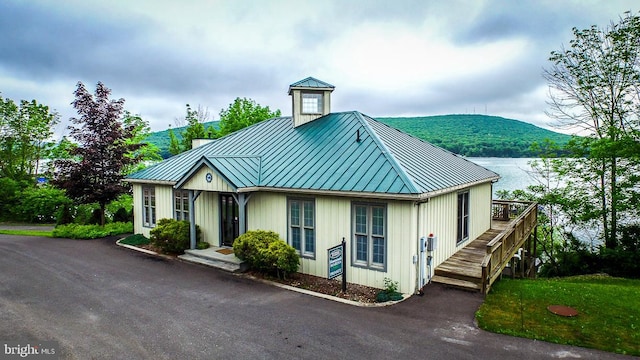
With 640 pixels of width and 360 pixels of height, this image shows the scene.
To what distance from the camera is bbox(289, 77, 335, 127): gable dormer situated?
15867 millimetres

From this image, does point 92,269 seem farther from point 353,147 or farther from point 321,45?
point 321,45

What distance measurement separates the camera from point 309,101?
16016 millimetres

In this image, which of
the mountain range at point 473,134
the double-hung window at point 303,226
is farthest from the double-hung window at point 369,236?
the mountain range at point 473,134

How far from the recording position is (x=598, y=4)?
17969 millimetres

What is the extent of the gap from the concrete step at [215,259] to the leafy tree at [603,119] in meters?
17.1

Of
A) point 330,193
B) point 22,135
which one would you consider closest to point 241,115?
point 22,135

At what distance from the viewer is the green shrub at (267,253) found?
34.6 feet

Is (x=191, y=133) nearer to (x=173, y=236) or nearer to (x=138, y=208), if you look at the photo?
(x=138, y=208)

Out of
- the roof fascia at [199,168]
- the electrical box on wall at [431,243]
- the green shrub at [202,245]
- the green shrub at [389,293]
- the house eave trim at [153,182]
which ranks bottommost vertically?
the green shrub at [389,293]

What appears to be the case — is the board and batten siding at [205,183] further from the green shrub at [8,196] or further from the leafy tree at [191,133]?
the green shrub at [8,196]

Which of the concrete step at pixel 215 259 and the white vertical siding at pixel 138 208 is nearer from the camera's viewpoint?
the concrete step at pixel 215 259

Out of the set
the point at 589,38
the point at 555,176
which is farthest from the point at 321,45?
the point at 555,176

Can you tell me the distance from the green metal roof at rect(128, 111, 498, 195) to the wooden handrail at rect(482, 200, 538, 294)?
2.12 m

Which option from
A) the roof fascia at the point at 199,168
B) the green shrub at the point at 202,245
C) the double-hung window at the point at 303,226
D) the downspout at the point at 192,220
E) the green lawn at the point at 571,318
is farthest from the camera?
the green shrub at the point at 202,245
